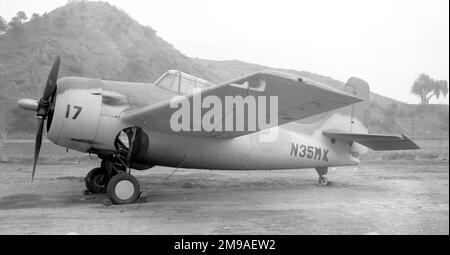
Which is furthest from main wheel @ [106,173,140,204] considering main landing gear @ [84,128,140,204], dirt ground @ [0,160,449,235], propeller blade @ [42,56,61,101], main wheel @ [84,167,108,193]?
propeller blade @ [42,56,61,101]

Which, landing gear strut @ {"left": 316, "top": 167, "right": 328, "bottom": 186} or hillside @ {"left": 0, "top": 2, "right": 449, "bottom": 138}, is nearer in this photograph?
landing gear strut @ {"left": 316, "top": 167, "right": 328, "bottom": 186}

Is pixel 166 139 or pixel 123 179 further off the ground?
pixel 166 139

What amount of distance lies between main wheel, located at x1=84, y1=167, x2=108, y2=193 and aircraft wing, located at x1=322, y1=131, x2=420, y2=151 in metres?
5.35

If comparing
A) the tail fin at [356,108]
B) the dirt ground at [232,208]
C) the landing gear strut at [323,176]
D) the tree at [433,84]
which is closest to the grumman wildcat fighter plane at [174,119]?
the dirt ground at [232,208]

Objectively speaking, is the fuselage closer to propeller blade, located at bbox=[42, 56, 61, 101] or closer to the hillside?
propeller blade, located at bbox=[42, 56, 61, 101]

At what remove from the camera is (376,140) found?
31.9 feet

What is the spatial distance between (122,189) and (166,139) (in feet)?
4.00

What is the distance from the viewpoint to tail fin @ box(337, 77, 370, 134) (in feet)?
35.0

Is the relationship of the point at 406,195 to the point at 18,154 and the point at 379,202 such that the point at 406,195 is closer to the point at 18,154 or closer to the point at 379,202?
the point at 379,202

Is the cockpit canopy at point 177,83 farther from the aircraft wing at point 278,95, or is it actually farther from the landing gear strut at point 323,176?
the landing gear strut at point 323,176

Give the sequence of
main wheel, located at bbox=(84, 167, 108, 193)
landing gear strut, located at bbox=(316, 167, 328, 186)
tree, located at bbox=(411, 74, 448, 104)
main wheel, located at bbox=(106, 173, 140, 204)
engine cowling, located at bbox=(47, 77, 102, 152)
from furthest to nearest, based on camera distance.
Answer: landing gear strut, located at bbox=(316, 167, 328, 186) → main wheel, located at bbox=(84, 167, 108, 193) → main wheel, located at bbox=(106, 173, 140, 204) → engine cowling, located at bbox=(47, 77, 102, 152) → tree, located at bbox=(411, 74, 448, 104)

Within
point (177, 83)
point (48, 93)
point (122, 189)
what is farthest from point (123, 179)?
point (177, 83)

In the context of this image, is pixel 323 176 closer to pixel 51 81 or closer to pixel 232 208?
pixel 232 208

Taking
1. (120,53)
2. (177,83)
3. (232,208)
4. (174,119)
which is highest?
(120,53)
